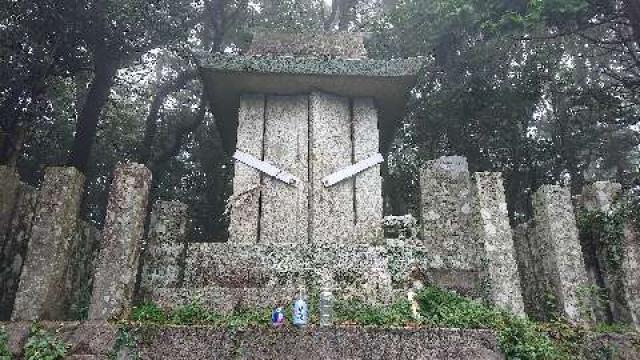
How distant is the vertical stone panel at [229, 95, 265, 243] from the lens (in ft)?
23.1

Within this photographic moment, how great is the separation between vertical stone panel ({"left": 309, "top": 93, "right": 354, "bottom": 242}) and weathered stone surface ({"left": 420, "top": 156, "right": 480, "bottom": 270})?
4.24 feet

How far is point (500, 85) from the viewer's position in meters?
13.3

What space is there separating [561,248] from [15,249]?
574 cm

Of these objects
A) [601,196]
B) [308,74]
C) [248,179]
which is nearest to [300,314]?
[248,179]

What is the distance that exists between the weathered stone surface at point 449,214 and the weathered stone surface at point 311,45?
307cm

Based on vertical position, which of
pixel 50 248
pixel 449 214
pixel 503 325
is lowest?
pixel 503 325

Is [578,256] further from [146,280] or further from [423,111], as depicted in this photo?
[423,111]

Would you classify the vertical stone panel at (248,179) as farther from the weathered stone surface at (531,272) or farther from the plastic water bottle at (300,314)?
the weathered stone surface at (531,272)

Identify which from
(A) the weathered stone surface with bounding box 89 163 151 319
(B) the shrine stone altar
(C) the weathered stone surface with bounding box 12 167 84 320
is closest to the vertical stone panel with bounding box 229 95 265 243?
(B) the shrine stone altar

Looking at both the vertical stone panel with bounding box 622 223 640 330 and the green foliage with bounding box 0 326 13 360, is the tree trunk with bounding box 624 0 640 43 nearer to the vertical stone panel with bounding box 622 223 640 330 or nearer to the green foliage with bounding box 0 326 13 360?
the vertical stone panel with bounding box 622 223 640 330

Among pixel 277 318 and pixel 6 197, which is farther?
pixel 6 197

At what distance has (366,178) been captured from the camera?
7.50m

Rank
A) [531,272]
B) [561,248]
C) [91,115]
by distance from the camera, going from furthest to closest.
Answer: [91,115] < [531,272] < [561,248]

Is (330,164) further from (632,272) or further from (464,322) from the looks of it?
(632,272)
